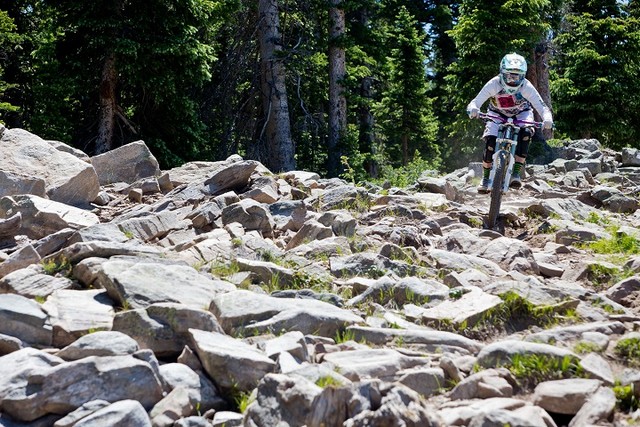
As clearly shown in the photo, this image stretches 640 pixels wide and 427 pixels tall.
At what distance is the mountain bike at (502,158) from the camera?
980 centimetres

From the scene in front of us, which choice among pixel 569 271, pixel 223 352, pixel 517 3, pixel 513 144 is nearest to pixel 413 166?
pixel 517 3

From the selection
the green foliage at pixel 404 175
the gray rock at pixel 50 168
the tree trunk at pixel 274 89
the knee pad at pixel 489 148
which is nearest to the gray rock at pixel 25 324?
the gray rock at pixel 50 168

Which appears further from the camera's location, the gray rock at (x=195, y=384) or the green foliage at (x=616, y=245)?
the green foliage at (x=616, y=245)

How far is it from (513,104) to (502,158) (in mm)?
983

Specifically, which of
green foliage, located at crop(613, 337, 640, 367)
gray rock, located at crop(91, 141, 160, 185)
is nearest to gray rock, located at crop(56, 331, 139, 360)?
green foliage, located at crop(613, 337, 640, 367)

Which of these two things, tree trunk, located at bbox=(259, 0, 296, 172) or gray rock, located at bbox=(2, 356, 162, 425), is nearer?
gray rock, located at bbox=(2, 356, 162, 425)

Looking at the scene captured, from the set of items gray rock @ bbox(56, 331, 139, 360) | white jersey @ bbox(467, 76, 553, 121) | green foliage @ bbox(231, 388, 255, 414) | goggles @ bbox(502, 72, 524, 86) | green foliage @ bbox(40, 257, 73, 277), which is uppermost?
goggles @ bbox(502, 72, 524, 86)

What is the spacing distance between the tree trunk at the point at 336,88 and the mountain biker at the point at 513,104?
966 centimetres

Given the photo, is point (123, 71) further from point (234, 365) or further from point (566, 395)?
point (566, 395)

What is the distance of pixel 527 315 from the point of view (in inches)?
218

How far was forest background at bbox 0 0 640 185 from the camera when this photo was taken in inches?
606

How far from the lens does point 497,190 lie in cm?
979

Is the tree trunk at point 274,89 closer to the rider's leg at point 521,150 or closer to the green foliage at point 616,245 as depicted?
the rider's leg at point 521,150

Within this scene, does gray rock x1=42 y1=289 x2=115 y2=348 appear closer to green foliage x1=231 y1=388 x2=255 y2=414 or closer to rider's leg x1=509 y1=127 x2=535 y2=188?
green foliage x1=231 y1=388 x2=255 y2=414
